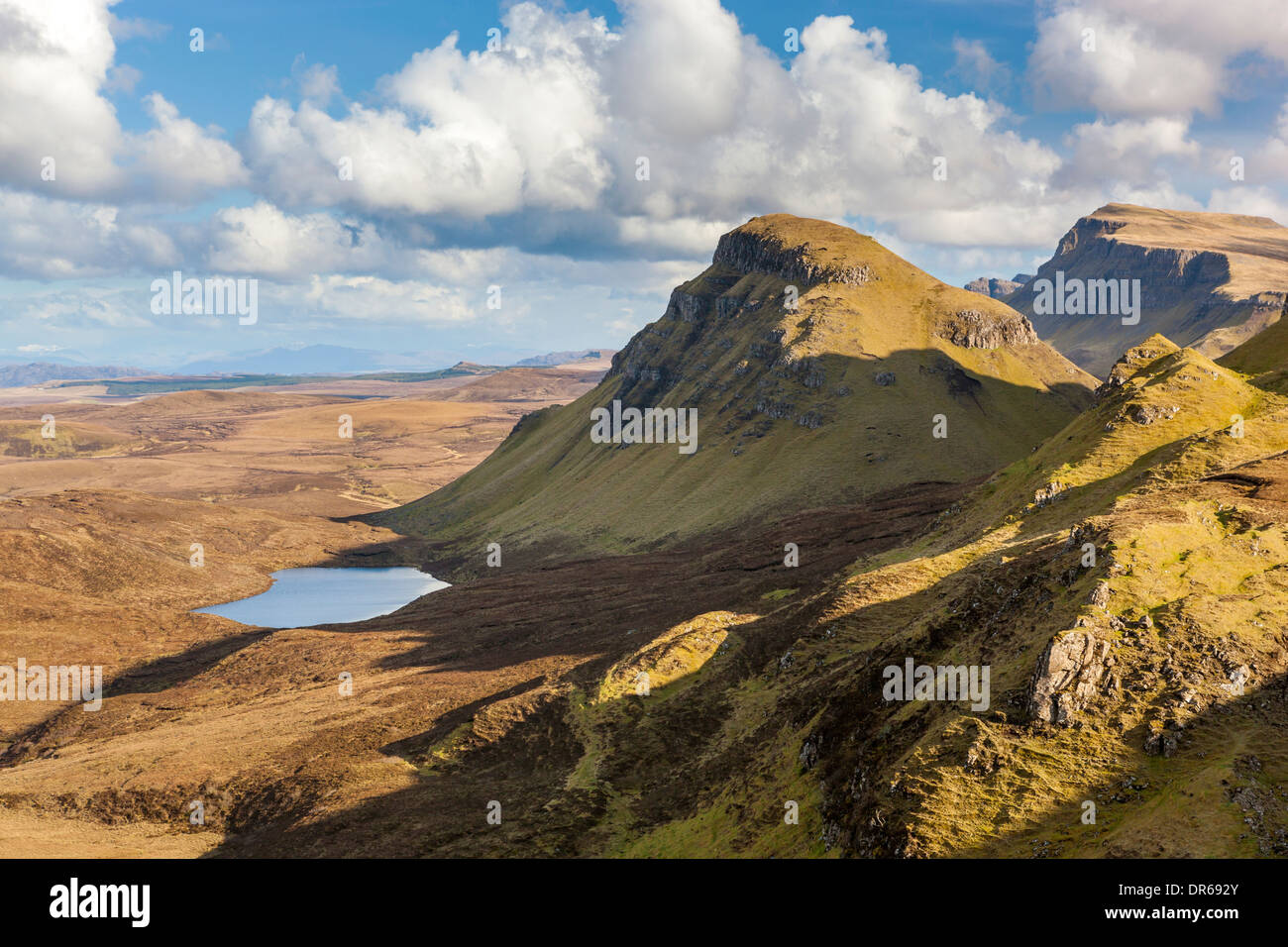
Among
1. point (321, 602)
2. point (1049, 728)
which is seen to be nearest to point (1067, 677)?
point (1049, 728)

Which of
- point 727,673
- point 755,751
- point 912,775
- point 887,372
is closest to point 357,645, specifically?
point 727,673

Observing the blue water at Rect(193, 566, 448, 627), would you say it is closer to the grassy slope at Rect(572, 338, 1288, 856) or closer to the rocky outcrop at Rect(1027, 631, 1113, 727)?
the grassy slope at Rect(572, 338, 1288, 856)

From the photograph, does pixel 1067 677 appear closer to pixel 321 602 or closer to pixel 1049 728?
pixel 1049 728

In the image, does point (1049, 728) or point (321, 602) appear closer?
point (1049, 728)

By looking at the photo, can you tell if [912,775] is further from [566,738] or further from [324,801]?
[324,801]

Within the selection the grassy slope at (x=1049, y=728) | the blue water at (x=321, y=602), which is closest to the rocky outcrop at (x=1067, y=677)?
the grassy slope at (x=1049, y=728)
